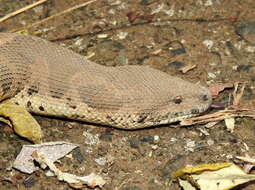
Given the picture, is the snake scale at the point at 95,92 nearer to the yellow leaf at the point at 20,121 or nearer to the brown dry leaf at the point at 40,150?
the yellow leaf at the point at 20,121

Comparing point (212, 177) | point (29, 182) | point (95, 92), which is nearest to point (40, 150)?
point (29, 182)

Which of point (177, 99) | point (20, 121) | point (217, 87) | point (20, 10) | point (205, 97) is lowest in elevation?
point (217, 87)

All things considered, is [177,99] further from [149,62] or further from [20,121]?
[20,121]

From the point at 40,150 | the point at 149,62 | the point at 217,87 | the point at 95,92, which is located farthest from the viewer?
the point at 149,62

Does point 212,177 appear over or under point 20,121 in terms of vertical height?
under

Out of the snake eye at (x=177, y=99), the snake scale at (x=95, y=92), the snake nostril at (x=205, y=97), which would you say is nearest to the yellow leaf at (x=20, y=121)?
the snake scale at (x=95, y=92)

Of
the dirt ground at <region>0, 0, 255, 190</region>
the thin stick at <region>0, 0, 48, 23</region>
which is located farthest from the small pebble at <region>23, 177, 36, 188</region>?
the thin stick at <region>0, 0, 48, 23</region>
